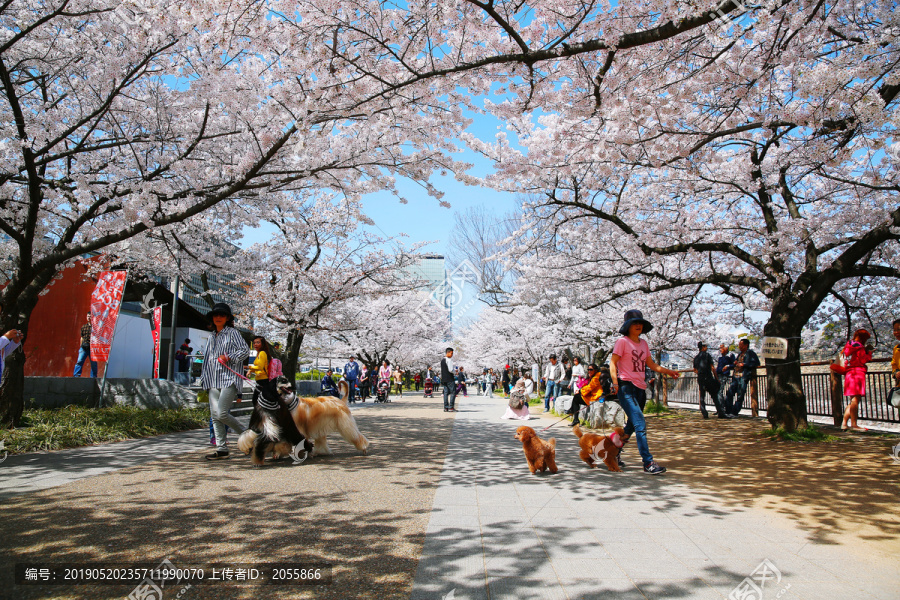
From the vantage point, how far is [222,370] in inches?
239

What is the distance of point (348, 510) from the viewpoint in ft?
13.0

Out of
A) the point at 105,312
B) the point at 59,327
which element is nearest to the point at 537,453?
the point at 105,312

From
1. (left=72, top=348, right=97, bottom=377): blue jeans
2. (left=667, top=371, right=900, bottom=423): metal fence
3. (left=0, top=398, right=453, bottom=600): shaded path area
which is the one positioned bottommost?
(left=0, top=398, right=453, bottom=600): shaded path area

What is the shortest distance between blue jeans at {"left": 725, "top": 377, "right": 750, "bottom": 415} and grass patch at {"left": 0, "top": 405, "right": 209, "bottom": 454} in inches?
482

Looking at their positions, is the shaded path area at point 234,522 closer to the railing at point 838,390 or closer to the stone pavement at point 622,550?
the stone pavement at point 622,550

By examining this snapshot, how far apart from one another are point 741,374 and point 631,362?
8.45 m

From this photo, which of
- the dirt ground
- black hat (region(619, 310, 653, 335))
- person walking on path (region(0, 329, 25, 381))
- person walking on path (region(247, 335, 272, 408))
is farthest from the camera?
person walking on path (region(0, 329, 25, 381))

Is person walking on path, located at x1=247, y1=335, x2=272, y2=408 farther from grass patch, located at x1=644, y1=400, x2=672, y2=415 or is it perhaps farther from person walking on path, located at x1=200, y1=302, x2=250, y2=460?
grass patch, located at x1=644, y1=400, x2=672, y2=415

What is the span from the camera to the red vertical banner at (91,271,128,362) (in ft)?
31.9

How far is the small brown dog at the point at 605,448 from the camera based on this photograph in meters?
5.80

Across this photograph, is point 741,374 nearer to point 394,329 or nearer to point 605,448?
point 605,448

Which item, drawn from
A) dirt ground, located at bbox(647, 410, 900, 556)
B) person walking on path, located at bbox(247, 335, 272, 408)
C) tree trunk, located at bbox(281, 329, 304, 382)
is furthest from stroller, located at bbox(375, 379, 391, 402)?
person walking on path, located at bbox(247, 335, 272, 408)

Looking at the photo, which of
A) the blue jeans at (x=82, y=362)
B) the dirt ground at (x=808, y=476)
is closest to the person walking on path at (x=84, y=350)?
the blue jeans at (x=82, y=362)

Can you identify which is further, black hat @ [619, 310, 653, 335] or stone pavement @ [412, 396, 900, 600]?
black hat @ [619, 310, 653, 335]
